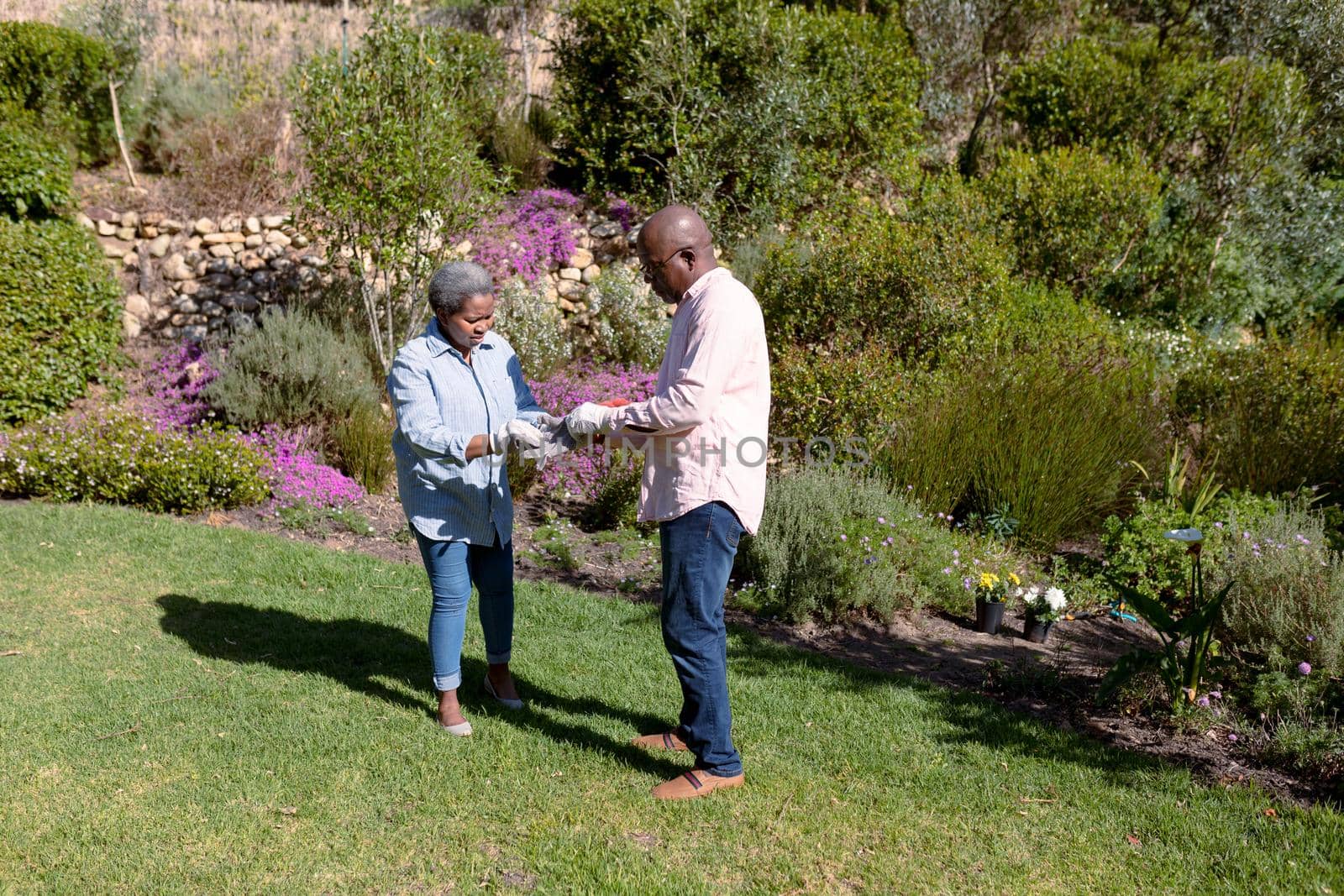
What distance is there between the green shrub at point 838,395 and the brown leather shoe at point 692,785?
3558mm

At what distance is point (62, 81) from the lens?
10500 mm

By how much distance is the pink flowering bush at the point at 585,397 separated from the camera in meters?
6.78

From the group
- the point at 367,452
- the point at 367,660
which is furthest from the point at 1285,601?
the point at 367,452

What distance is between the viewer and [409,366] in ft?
10.9

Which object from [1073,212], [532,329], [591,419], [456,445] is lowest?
[532,329]

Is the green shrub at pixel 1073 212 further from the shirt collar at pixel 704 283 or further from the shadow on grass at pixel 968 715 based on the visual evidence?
the shirt collar at pixel 704 283

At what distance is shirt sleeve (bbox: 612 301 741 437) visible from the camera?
2793 mm

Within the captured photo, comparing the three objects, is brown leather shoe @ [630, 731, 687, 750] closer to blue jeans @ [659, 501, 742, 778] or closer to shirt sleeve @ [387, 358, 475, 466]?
blue jeans @ [659, 501, 742, 778]

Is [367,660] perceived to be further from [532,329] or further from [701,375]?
[532,329]

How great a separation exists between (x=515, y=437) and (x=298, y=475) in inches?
162

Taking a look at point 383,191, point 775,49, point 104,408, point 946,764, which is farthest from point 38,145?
point 946,764

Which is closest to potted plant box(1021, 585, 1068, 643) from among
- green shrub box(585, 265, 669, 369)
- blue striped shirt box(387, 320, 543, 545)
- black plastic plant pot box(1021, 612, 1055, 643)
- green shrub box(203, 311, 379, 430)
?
black plastic plant pot box(1021, 612, 1055, 643)

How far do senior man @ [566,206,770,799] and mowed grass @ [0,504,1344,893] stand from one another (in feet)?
1.69

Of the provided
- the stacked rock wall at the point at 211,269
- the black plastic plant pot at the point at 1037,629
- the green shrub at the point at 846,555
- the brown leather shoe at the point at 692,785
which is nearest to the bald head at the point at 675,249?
the brown leather shoe at the point at 692,785
